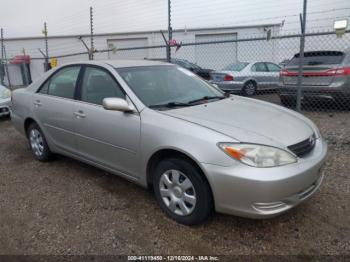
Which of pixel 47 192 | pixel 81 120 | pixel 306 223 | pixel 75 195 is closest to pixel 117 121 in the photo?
pixel 81 120

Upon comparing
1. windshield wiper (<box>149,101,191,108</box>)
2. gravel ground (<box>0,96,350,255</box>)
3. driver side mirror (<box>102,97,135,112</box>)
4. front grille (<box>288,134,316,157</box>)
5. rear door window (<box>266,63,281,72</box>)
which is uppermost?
driver side mirror (<box>102,97,135,112</box>)

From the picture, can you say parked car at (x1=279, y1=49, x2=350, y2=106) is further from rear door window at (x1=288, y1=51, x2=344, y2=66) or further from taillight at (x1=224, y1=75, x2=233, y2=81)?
taillight at (x1=224, y1=75, x2=233, y2=81)

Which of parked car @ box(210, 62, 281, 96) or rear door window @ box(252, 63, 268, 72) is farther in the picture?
rear door window @ box(252, 63, 268, 72)

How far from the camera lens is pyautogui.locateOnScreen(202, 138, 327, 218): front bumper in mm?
2562

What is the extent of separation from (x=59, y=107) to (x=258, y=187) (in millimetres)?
2788

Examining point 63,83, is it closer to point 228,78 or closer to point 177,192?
point 177,192

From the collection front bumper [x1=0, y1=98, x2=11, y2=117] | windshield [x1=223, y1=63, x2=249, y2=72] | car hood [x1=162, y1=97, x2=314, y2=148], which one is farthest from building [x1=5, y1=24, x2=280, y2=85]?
car hood [x1=162, y1=97, x2=314, y2=148]

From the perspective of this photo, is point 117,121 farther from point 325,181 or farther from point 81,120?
point 325,181

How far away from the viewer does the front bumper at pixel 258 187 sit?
2.56 meters

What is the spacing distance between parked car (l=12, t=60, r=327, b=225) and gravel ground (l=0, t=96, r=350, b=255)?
261 mm

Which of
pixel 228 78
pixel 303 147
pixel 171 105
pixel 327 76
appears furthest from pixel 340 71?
pixel 171 105

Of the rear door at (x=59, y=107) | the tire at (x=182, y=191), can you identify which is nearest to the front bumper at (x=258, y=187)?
the tire at (x=182, y=191)

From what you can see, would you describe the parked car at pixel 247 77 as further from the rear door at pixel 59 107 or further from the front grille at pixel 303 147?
the front grille at pixel 303 147

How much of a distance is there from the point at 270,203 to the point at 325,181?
1.71m
